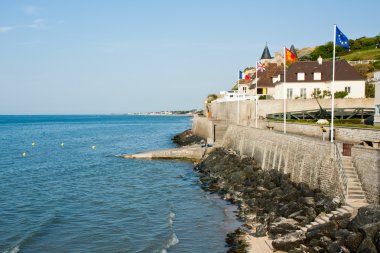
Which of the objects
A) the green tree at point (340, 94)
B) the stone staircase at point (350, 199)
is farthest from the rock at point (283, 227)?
the green tree at point (340, 94)

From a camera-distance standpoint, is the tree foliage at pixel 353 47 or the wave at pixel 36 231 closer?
the wave at pixel 36 231

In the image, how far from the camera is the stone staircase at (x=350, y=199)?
1678cm

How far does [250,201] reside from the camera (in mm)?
24906

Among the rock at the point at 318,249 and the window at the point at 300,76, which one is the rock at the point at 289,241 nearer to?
the rock at the point at 318,249

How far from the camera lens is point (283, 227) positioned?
18281 millimetres

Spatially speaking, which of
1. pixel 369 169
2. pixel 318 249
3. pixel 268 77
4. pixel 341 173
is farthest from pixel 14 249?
pixel 268 77

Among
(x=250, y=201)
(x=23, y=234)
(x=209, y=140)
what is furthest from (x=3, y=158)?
(x=250, y=201)

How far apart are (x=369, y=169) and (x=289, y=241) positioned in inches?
190

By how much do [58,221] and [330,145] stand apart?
1561cm

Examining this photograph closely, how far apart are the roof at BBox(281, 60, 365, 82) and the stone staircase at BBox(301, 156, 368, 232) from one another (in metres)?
32.3

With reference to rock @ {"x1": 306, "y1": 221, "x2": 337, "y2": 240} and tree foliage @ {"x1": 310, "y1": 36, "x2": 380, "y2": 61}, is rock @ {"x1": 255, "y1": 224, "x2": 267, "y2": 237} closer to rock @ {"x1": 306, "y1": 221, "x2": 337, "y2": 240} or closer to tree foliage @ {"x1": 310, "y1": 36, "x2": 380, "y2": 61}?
rock @ {"x1": 306, "y1": 221, "x2": 337, "y2": 240}

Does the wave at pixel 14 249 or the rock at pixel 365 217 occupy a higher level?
the rock at pixel 365 217

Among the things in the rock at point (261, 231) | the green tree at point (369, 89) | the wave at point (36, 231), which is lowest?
the wave at point (36, 231)

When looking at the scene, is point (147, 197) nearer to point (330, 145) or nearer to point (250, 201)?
point (250, 201)
